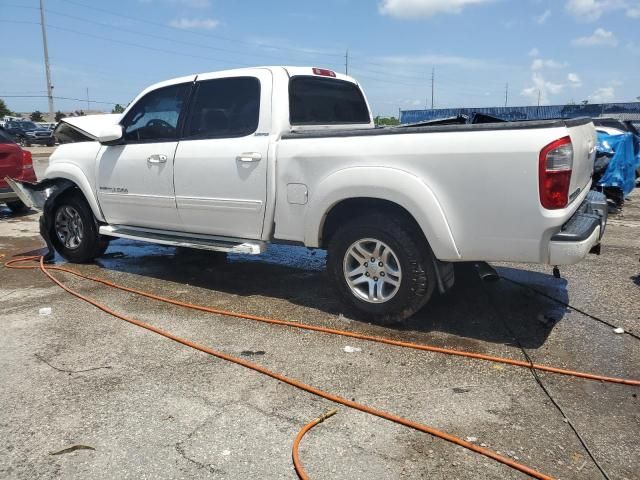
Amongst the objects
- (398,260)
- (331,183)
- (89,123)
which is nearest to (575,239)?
(398,260)

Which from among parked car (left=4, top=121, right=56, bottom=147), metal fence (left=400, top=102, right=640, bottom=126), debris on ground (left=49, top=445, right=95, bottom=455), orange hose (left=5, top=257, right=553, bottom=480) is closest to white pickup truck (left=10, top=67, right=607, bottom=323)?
orange hose (left=5, top=257, right=553, bottom=480)

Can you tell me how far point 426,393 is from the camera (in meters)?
3.21

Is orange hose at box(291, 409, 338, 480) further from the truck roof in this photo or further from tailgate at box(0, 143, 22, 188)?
tailgate at box(0, 143, 22, 188)

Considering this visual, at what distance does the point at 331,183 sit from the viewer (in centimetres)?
414

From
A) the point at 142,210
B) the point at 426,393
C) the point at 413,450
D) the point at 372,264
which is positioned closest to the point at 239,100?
the point at 142,210

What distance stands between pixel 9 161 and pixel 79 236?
4074mm

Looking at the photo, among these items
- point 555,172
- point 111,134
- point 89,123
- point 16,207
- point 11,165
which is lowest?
point 16,207

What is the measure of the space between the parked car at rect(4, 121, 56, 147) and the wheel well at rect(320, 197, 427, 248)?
37149mm

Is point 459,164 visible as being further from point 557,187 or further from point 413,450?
point 413,450

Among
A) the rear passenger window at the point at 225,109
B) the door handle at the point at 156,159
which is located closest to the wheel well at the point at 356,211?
the rear passenger window at the point at 225,109

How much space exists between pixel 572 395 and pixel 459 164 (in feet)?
5.11

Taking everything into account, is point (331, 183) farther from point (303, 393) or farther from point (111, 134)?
point (111, 134)

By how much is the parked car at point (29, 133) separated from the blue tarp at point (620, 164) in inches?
1393

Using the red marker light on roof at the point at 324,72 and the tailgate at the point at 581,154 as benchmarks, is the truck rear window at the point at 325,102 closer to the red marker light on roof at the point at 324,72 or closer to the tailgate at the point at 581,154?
the red marker light on roof at the point at 324,72
